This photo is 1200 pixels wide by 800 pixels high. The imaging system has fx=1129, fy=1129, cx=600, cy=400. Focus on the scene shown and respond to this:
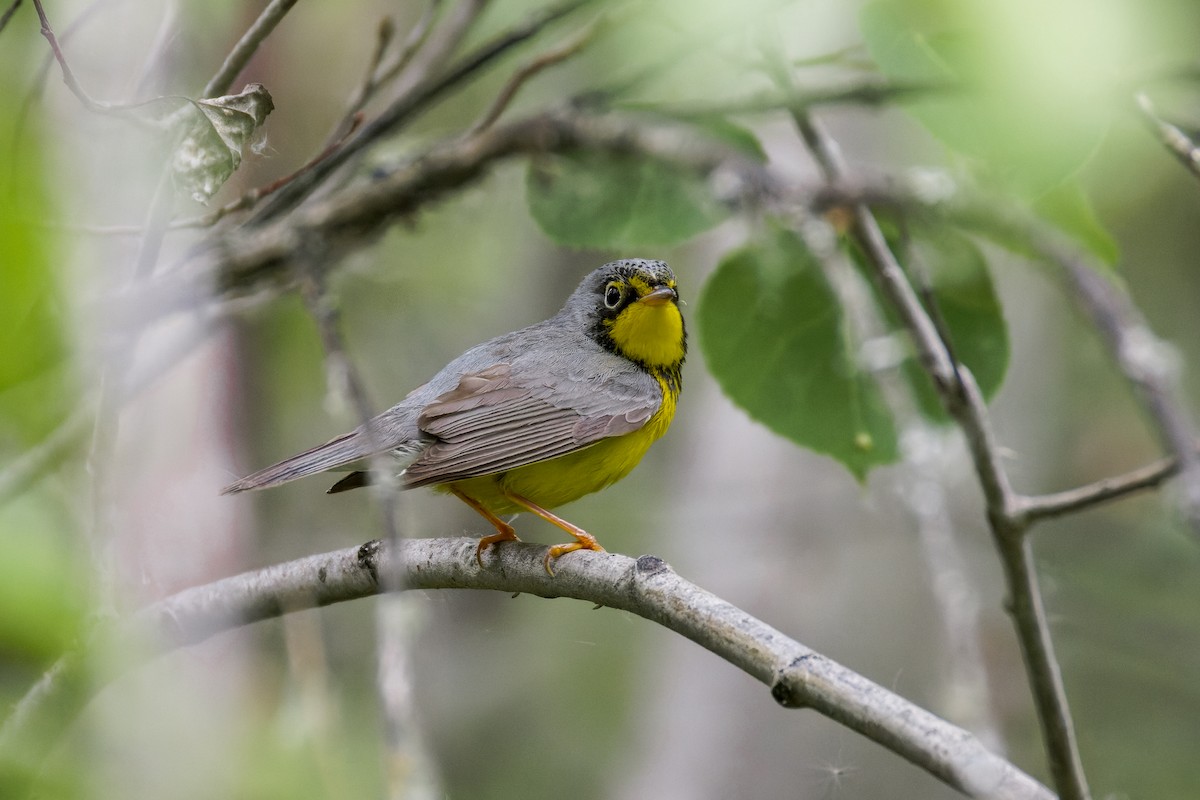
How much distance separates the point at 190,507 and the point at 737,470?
4.17m

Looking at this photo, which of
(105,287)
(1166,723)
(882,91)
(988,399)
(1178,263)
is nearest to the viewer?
(105,287)

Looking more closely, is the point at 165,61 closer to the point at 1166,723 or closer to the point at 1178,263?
the point at 1166,723

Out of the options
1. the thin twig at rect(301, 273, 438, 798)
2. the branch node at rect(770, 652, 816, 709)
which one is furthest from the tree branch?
the thin twig at rect(301, 273, 438, 798)

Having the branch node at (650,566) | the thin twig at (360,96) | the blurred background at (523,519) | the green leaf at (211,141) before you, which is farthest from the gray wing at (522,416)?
the green leaf at (211,141)

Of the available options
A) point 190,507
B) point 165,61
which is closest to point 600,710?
point 190,507

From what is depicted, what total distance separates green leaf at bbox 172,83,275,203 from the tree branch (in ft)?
1.72

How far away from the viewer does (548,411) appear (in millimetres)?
3094

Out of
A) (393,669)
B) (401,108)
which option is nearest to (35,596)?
(393,669)

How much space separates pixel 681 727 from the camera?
6188 mm

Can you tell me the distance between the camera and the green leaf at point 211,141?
1.34 m

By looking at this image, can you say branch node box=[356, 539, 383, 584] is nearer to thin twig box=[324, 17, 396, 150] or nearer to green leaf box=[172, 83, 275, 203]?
thin twig box=[324, 17, 396, 150]

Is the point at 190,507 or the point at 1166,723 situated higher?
the point at 190,507

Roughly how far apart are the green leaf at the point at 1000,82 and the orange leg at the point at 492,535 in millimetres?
1343

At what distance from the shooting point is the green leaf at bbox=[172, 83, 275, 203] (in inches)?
52.8
